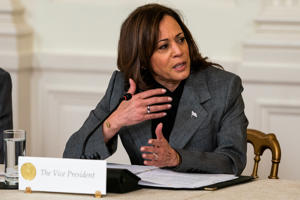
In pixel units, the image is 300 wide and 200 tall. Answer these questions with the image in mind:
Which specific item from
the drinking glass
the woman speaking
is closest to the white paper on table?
the woman speaking

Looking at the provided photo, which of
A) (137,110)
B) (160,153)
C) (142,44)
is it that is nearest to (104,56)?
(142,44)

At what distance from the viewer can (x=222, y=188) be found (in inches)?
90.4

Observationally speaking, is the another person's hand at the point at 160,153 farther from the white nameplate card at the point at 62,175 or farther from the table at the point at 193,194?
the white nameplate card at the point at 62,175

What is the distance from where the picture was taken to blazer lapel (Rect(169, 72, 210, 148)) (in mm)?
2824

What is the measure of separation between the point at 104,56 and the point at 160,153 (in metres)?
1.93

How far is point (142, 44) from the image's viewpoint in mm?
2904

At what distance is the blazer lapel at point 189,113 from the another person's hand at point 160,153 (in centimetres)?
32

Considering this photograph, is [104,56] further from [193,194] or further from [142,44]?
[193,194]

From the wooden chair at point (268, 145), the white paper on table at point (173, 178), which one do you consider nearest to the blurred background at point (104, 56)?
the wooden chair at point (268, 145)

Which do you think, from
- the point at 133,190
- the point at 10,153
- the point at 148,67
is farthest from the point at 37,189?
the point at 148,67

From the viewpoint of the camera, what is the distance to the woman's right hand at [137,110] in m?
2.64

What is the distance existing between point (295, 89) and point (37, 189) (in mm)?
2134

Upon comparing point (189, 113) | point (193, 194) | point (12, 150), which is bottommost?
point (193, 194)

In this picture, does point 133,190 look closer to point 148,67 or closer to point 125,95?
→ point 125,95
